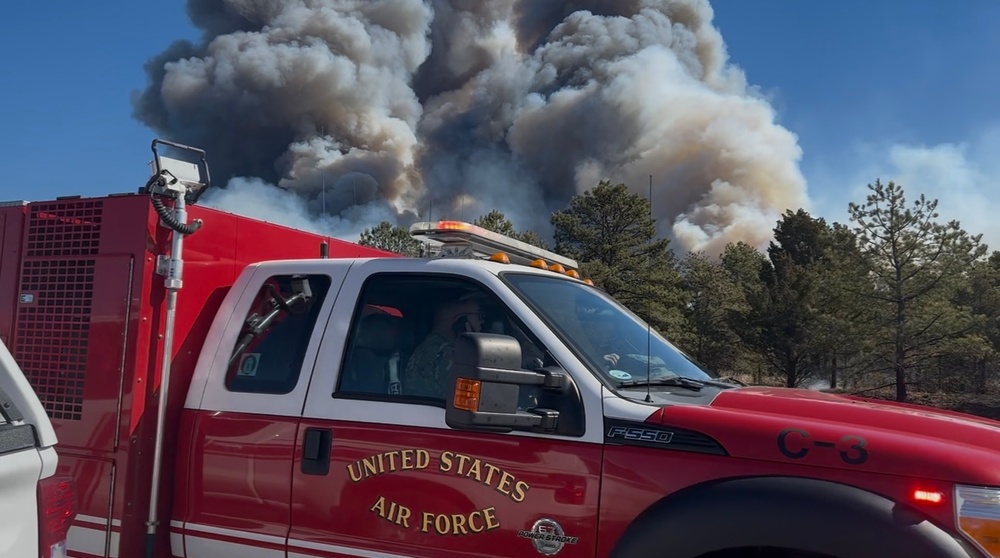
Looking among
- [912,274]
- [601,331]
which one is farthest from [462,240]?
[912,274]

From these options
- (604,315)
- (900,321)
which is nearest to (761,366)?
(900,321)

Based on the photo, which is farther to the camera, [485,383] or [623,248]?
[623,248]

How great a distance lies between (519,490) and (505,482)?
0.05 metres

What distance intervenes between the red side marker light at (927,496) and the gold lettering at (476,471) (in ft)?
4.19

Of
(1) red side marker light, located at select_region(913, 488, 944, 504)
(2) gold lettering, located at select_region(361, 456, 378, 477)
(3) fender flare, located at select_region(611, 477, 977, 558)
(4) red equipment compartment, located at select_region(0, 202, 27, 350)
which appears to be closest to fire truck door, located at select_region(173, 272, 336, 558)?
(2) gold lettering, located at select_region(361, 456, 378, 477)

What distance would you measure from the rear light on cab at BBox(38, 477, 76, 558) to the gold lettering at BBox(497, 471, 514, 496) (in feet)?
4.05

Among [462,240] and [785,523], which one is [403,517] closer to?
[785,523]

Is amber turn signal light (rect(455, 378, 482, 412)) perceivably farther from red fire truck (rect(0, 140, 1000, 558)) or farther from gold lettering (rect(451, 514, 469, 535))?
gold lettering (rect(451, 514, 469, 535))

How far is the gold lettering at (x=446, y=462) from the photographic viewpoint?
267 cm

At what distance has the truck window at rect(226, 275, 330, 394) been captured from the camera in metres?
3.19

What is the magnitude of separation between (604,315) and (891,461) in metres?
1.42

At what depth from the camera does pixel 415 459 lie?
8.93ft

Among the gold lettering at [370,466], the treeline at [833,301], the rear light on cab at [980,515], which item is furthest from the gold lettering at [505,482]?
the treeline at [833,301]

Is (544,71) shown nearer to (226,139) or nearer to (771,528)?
(226,139)
